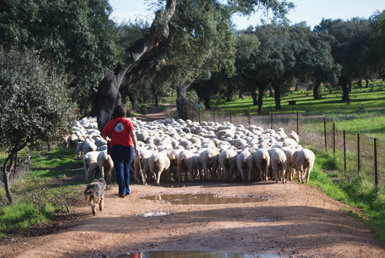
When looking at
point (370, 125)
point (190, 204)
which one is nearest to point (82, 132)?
point (190, 204)

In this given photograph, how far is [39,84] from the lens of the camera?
35.6 ft

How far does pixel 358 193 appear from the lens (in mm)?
11727

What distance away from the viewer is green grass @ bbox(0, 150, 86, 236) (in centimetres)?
949

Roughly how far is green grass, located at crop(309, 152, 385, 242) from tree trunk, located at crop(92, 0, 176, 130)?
8.95 m

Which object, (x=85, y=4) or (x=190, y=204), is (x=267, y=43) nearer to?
(x=85, y=4)

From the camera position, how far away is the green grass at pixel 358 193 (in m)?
9.10

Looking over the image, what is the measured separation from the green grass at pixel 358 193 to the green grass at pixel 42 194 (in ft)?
20.4

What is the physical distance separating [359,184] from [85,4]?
1140 centimetres

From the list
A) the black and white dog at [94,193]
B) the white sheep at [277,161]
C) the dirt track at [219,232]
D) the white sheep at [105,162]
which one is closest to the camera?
the dirt track at [219,232]

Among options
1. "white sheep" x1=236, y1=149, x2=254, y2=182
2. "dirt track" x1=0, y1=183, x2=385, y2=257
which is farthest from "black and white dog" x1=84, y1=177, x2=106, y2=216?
"white sheep" x1=236, y1=149, x2=254, y2=182

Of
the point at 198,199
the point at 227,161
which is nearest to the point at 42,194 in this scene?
the point at 198,199

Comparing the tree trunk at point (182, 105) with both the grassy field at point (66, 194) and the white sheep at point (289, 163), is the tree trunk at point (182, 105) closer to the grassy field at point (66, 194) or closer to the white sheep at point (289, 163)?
the grassy field at point (66, 194)

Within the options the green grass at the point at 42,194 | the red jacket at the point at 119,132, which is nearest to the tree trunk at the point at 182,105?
the green grass at the point at 42,194

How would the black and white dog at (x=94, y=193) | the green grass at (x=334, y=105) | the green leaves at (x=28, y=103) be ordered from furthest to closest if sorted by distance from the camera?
the green grass at (x=334, y=105) → the green leaves at (x=28, y=103) → the black and white dog at (x=94, y=193)
